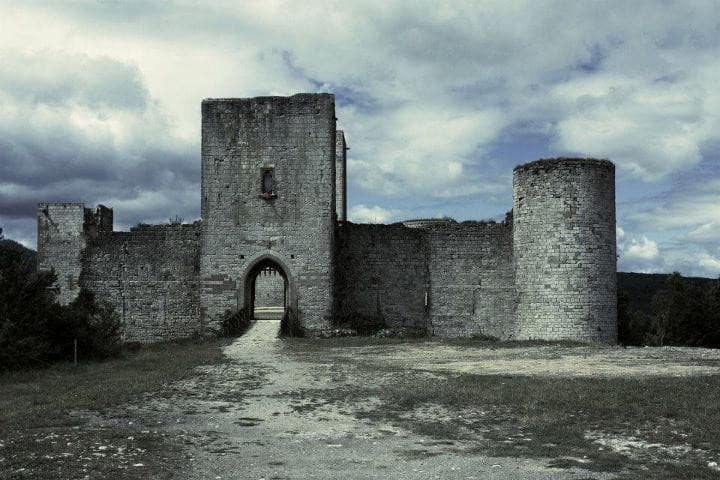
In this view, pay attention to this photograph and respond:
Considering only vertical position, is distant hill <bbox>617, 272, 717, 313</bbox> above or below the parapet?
below

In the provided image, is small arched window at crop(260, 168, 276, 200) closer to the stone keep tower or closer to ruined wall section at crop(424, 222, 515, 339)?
the stone keep tower

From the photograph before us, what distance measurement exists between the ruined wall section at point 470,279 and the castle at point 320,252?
1.4 inches

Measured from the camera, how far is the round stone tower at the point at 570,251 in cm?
2270

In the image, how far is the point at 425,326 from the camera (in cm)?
2486

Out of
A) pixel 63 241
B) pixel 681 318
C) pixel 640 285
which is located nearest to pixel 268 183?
pixel 63 241

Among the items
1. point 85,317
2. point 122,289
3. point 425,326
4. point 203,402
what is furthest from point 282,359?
point 122,289

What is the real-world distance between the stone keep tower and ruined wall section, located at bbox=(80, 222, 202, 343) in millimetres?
1111

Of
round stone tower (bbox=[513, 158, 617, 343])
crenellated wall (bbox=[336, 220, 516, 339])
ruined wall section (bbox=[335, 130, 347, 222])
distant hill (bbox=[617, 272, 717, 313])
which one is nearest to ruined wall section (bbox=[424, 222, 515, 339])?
crenellated wall (bbox=[336, 220, 516, 339])

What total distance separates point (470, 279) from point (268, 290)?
66.0 ft

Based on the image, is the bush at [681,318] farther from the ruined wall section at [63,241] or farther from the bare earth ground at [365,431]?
the ruined wall section at [63,241]

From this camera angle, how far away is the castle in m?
23.0

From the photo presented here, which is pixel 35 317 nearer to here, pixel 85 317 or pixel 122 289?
pixel 85 317

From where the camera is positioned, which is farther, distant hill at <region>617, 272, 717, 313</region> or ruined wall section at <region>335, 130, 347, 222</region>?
distant hill at <region>617, 272, 717, 313</region>

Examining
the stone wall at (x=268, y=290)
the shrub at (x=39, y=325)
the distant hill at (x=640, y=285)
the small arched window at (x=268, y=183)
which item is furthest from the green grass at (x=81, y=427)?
the distant hill at (x=640, y=285)
